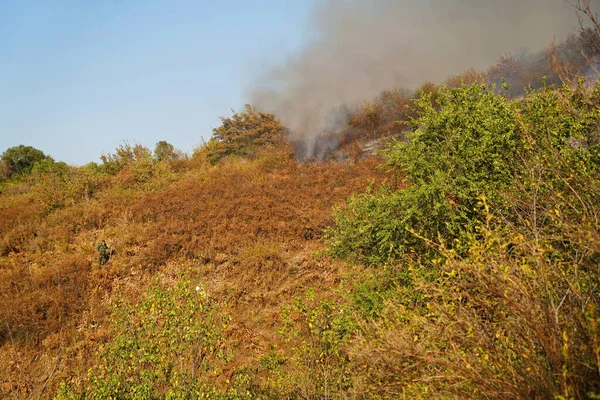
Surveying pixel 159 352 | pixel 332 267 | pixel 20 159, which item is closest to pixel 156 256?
pixel 332 267

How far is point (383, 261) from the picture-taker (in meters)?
9.63

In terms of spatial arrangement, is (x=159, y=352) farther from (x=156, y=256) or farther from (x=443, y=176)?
(x=156, y=256)

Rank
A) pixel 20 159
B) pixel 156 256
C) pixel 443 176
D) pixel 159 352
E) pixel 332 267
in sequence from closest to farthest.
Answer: pixel 159 352 → pixel 443 176 → pixel 332 267 → pixel 156 256 → pixel 20 159

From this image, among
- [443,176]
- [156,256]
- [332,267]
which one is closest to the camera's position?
[443,176]

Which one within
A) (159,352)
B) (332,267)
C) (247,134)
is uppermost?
(247,134)

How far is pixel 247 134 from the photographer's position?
2667 centimetres

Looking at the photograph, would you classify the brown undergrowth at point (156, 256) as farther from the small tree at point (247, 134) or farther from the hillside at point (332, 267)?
the small tree at point (247, 134)

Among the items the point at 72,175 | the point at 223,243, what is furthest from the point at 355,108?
the point at 72,175

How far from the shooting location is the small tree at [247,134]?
25.8 m

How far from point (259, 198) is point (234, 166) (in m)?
5.31

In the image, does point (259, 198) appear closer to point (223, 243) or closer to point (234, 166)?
point (223, 243)

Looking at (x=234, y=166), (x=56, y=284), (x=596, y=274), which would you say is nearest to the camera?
(x=596, y=274)

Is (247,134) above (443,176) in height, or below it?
above

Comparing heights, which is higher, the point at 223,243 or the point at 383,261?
the point at 223,243
